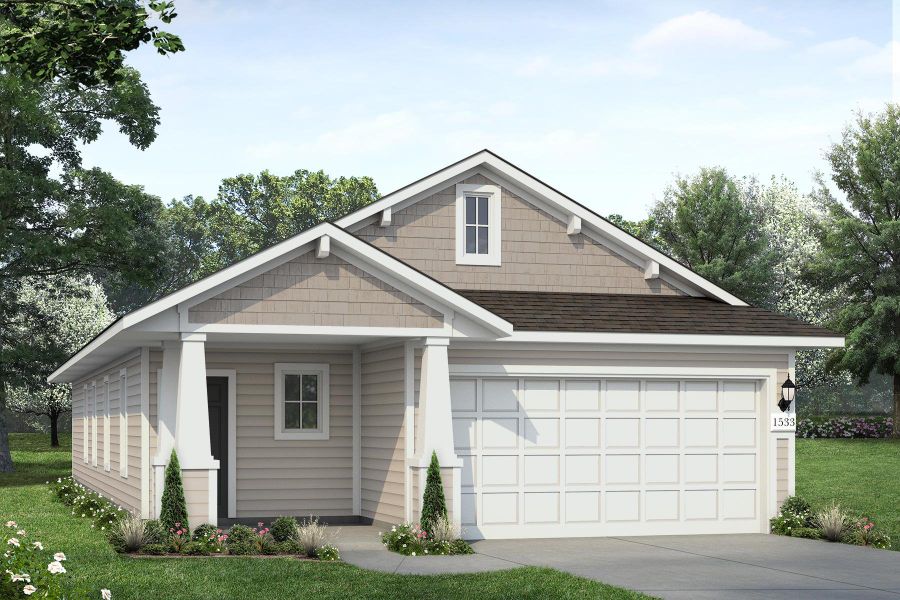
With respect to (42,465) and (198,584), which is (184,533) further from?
(42,465)

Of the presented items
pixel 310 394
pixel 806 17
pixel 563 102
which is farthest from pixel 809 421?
pixel 310 394

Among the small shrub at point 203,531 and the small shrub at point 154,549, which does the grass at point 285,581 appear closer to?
the small shrub at point 154,549

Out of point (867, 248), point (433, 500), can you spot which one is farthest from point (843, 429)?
point (433, 500)

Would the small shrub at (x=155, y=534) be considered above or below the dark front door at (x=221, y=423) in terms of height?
below

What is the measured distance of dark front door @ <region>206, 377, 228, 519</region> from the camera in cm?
1900

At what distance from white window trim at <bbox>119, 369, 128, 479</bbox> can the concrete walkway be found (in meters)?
4.48

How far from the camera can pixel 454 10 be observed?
1838 centimetres

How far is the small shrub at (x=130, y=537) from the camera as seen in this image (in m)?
14.2

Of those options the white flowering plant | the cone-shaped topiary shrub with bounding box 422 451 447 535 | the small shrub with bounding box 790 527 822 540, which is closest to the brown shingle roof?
the cone-shaped topiary shrub with bounding box 422 451 447 535

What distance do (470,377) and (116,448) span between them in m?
8.08

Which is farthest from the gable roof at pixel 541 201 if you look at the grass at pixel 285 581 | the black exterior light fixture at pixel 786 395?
the grass at pixel 285 581

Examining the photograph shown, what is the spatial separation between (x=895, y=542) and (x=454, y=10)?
36.0ft

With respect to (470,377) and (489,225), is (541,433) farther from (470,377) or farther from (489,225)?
(489,225)

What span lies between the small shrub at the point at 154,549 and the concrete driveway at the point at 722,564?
402 cm
